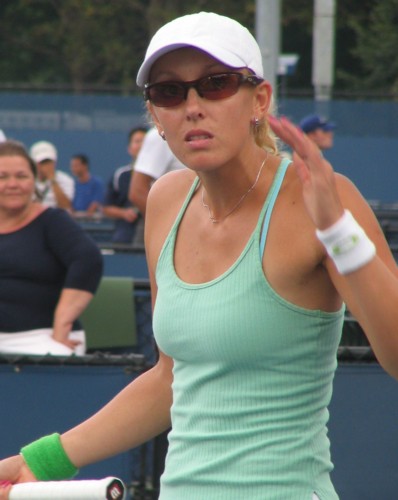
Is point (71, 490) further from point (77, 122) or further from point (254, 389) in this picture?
point (77, 122)

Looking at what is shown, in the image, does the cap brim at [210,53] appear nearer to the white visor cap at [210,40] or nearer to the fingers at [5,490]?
the white visor cap at [210,40]

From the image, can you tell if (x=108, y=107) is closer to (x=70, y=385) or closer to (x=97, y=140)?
(x=97, y=140)

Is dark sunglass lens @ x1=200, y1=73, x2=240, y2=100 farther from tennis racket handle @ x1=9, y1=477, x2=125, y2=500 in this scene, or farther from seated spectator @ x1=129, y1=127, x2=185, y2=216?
seated spectator @ x1=129, y1=127, x2=185, y2=216

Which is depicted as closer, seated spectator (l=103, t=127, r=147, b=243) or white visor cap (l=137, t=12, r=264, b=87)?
white visor cap (l=137, t=12, r=264, b=87)

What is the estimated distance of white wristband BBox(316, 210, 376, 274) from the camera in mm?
2088

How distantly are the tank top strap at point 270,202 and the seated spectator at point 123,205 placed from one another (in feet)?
26.6

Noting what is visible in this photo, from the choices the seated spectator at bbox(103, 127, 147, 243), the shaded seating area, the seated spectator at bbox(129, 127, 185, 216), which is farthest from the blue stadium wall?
the shaded seating area

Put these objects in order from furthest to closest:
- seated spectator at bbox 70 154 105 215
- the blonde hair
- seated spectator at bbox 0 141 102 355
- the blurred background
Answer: the blurred background < seated spectator at bbox 70 154 105 215 < seated spectator at bbox 0 141 102 355 < the blonde hair

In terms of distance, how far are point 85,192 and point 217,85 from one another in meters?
14.9

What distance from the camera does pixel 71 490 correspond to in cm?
238

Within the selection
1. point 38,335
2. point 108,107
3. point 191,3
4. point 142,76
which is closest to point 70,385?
point 38,335

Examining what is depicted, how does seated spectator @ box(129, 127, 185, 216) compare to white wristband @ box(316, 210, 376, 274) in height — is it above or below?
below

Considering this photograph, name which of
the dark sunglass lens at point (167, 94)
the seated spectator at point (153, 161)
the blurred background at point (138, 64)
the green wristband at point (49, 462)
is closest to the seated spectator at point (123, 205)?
the blurred background at point (138, 64)

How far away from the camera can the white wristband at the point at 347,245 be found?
6.85ft
